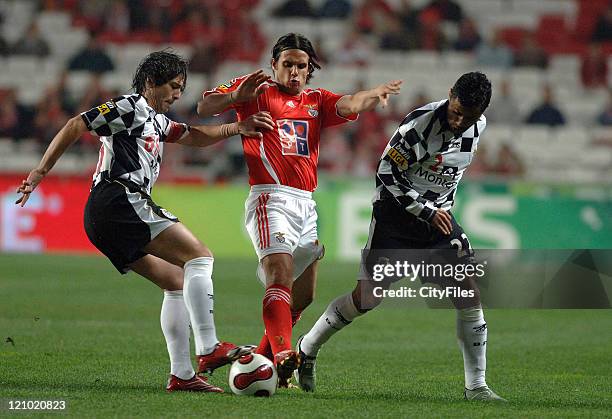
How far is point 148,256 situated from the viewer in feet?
21.6

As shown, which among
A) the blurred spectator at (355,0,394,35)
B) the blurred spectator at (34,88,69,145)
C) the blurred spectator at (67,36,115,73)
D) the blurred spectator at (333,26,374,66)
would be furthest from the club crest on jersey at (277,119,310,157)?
the blurred spectator at (355,0,394,35)

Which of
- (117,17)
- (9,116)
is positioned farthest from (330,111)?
(117,17)

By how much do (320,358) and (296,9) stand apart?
15.6 meters

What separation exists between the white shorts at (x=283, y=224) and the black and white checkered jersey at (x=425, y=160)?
0.59 metres

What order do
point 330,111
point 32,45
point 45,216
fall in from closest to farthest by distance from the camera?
point 330,111 → point 45,216 → point 32,45

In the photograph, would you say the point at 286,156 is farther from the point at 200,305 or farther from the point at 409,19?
the point at 409,19

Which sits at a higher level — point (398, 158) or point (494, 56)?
point (494, 56)

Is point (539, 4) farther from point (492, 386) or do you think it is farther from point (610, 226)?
point (492, 386)

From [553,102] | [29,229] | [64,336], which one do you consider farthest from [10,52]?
[64,336]

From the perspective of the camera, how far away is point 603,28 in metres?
22.9

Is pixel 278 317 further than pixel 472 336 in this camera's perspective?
Yes

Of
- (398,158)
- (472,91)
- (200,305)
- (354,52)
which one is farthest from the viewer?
(354,52)

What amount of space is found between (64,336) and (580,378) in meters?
4.22

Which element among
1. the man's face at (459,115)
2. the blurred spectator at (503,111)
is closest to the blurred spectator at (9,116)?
the blurred spectator at (503,111)
